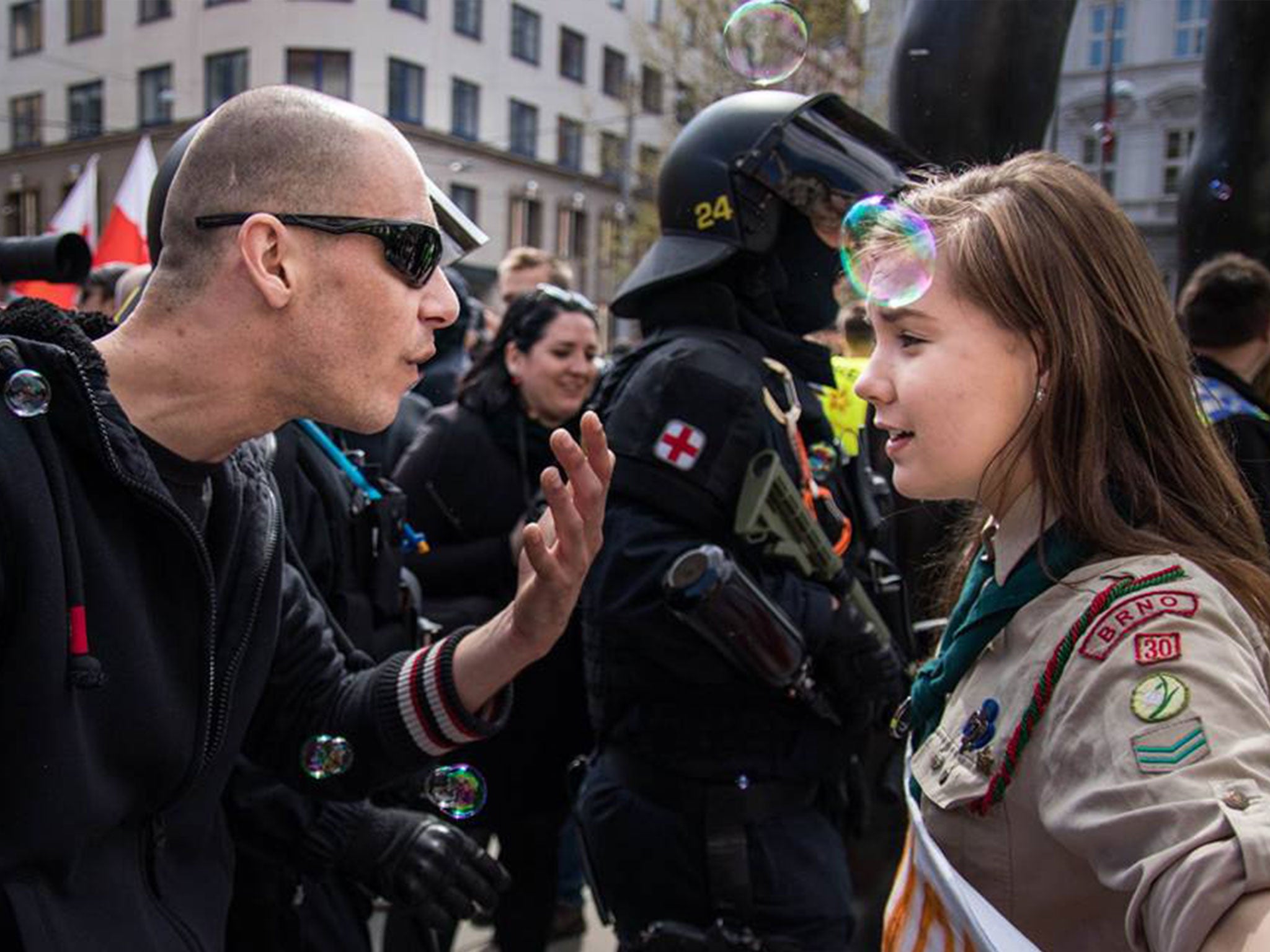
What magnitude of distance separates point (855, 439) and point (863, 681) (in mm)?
930

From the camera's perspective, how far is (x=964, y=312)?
1.38m

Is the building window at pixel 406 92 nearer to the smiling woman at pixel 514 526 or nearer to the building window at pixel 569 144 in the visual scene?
the building window at pixel 569 144

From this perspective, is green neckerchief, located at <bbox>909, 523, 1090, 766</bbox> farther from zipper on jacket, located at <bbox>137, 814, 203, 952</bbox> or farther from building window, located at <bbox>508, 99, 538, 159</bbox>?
building window, located at <bbox>508, 99, 538, 159</bbox>

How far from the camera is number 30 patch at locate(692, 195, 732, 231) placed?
278cm

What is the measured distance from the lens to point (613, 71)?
95.0 ft

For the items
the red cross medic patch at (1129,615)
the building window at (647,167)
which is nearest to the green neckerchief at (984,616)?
the red cross medic patch at (1129,615)

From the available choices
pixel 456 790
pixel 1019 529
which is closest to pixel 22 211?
pixel 456 790

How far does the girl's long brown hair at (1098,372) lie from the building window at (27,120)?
32115mm

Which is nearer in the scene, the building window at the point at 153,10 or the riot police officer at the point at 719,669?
the riot police officer at the point at 719,669

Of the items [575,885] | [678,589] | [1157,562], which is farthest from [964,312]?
[575,885]

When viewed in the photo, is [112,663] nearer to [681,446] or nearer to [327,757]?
[327,757]

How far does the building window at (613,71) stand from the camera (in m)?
28.6

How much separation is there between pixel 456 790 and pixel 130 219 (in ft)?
20.7

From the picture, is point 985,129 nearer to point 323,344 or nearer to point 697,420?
point 697,420
